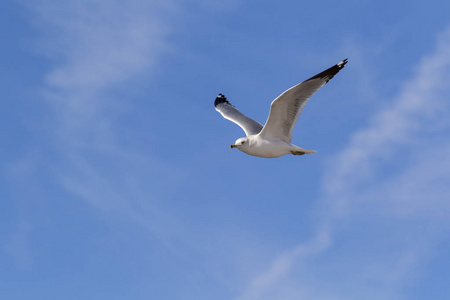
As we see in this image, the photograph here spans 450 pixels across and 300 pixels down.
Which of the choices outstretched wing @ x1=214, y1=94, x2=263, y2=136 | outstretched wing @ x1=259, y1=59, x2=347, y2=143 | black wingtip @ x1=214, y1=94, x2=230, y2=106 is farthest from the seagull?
black wingtip @ x1=214, y1=94, x2=230, y2=106

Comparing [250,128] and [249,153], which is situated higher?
[250,128]

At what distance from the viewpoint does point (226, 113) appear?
1811 centimetres

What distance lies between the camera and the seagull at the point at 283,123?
503 inches

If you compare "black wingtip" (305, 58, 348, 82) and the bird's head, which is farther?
the bird's head

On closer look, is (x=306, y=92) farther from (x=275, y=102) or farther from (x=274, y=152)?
(x=274, y=152)

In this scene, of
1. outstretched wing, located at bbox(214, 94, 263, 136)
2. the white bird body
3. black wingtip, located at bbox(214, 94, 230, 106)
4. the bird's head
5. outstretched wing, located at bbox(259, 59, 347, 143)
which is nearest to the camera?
outstretched wing, located at bbox(259, 59, 347, 143)

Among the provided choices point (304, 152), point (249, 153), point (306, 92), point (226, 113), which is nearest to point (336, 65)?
point (306, 92)

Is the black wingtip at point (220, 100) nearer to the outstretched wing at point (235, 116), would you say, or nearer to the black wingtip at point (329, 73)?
the outstretched wing at point (235, 116)

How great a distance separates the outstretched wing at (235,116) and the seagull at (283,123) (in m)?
0.69

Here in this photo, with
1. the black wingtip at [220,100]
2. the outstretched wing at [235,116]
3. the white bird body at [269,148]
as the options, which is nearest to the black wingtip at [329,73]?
the white bird body at [269,148]

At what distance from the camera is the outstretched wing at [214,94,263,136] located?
16.0 metres

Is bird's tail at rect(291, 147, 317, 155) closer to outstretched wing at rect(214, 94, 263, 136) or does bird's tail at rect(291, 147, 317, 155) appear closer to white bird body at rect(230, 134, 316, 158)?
white bird body at rect(230, 134, 316, 158)

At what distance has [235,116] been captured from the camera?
17.5 m

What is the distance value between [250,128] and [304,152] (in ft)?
8.73
